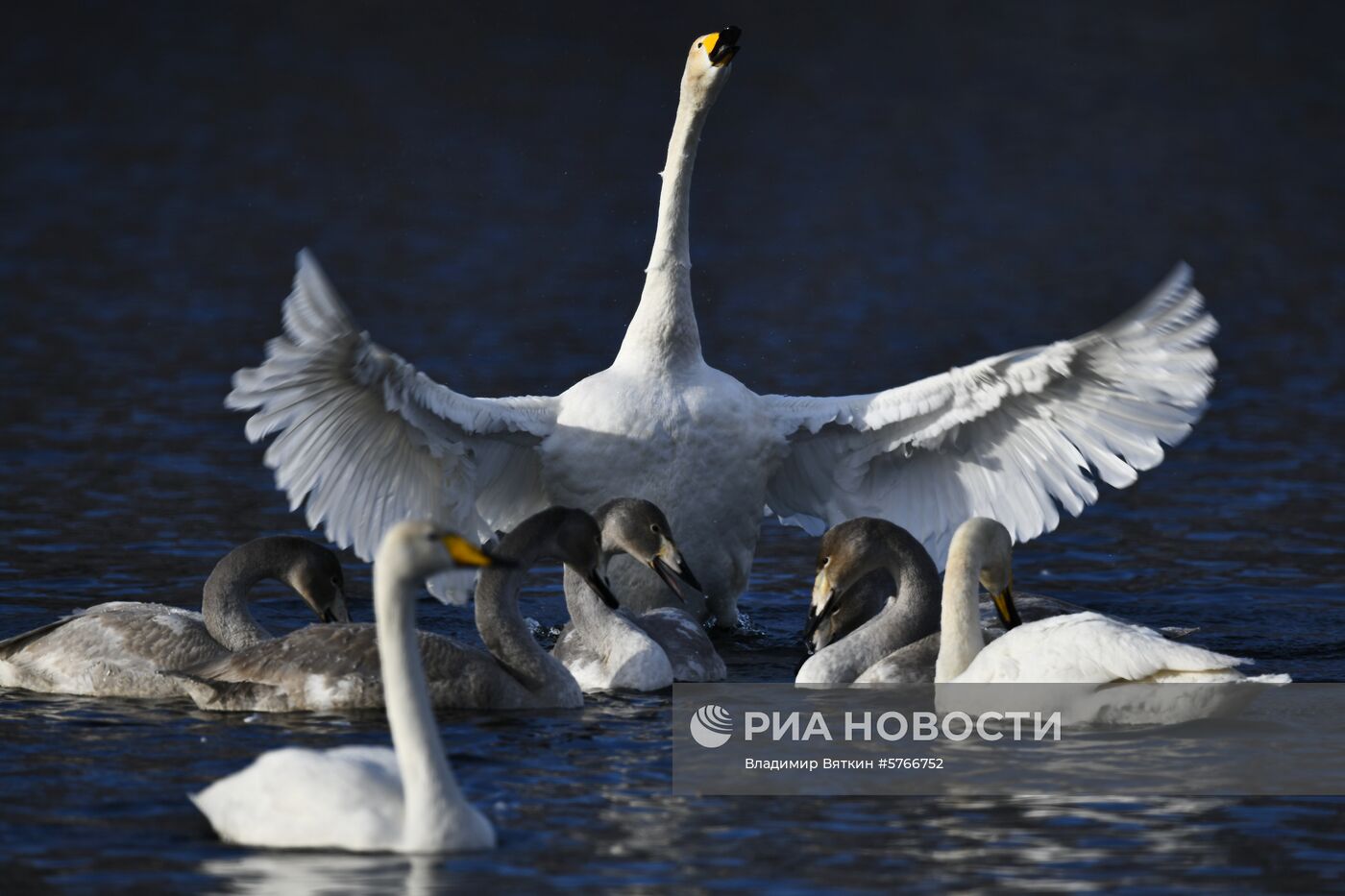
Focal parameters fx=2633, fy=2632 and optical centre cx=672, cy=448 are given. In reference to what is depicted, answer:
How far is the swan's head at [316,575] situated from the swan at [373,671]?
869mm

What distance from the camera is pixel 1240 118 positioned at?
46688 mm

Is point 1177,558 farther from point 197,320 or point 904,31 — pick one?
point 904,31

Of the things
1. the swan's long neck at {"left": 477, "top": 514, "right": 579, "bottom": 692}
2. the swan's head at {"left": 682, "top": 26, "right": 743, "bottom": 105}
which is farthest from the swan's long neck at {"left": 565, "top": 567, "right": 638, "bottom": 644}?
the swan's head at {"left": 682, "top": 26, "right": 743, "bottom": 105}

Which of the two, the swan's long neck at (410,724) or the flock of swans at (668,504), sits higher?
the flock of swans at (668,504)

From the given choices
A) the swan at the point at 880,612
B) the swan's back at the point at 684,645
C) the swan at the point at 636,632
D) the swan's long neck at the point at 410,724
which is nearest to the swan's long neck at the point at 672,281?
the swan at the point at 636,632

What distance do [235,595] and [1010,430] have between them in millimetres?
4196

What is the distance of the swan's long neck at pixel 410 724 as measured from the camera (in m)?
8.90

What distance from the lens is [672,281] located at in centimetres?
1402

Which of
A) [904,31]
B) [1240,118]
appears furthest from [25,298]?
[904,31]

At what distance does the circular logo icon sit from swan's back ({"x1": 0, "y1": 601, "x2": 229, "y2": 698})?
227cm

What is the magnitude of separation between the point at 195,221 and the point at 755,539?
2076 centimetres

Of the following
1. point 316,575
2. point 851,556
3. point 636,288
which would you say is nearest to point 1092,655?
point 851,556

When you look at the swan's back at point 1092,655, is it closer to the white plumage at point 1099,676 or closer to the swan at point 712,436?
the white plumage at point 1099,676

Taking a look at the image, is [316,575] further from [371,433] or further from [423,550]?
[423,550]
